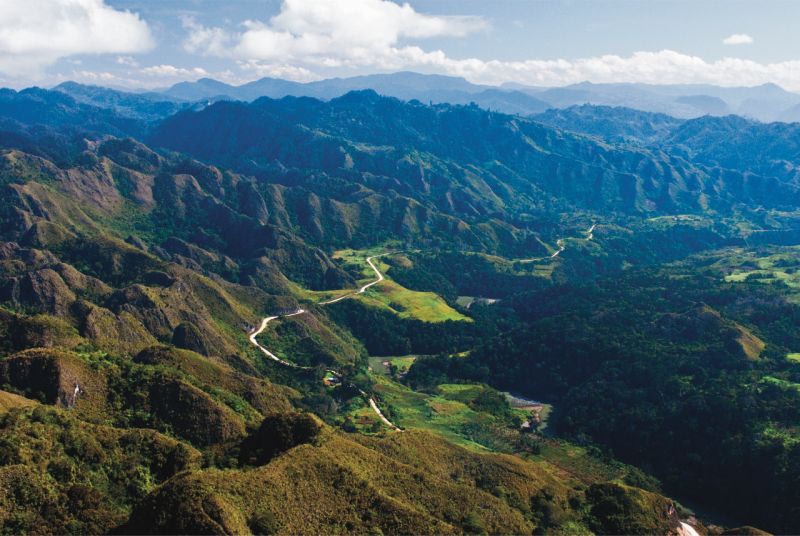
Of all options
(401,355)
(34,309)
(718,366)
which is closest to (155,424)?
(34,309)

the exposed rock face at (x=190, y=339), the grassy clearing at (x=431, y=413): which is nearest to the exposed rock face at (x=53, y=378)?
the exposed rock face at (x=190, y=339)

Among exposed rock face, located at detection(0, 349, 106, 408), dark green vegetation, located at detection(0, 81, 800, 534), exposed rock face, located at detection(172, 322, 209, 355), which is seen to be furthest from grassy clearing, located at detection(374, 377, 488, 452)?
exposed rock face, located at detection(0, 349, 106, 408)

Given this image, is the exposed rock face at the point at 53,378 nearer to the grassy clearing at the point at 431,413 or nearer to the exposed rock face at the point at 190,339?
the exposed rock face at the point at 190,339

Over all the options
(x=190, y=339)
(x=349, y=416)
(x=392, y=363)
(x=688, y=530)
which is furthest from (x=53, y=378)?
(x=392, y=363)

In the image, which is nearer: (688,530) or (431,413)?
(688,530)

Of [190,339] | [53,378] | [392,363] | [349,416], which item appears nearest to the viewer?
[53,378]

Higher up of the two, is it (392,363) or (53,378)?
(53,378)

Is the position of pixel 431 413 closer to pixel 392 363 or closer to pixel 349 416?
pixel 349 416

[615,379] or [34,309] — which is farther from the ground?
[34,309]

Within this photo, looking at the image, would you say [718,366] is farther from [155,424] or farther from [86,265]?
[86,265]

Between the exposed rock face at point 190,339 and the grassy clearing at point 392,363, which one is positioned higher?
the exposed rock face at point 190,339

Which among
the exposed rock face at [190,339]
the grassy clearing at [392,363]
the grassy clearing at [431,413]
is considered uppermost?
the exposed rock face at [190,339]
